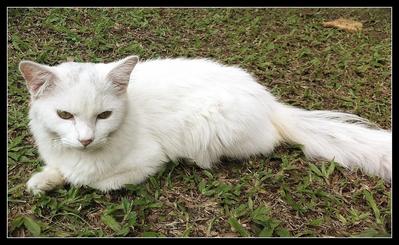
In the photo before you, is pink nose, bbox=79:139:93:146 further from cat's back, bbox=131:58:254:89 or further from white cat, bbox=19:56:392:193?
cat's back, bbox=131:58:254:89

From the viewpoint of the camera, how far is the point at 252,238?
2725mm

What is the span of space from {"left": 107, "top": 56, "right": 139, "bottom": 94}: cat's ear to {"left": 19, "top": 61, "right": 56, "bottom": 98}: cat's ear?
0.40m

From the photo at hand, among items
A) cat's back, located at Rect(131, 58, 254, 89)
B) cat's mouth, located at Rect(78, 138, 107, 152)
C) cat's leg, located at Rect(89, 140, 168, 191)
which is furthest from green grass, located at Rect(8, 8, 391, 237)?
cat's back, located at Rect(131, 58, 254, 89)

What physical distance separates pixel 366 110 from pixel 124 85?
9.14ft

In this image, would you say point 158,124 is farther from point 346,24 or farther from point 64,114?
point 346,24

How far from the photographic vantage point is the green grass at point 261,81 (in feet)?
9.30

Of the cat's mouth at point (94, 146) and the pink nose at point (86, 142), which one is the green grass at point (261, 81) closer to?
the cat's mouth at point (94, 146)

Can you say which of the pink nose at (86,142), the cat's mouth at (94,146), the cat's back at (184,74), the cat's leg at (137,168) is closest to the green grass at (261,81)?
the cat's leg at (137,168)

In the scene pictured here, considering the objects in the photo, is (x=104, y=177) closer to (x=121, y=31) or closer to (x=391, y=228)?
(x=391, y=228)

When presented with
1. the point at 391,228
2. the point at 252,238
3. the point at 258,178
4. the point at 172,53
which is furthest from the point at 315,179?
the point at 172,53

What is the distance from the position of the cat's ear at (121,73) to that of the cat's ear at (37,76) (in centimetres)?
40

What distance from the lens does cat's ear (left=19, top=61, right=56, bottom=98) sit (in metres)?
2.61

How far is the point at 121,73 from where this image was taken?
2816 millimetres

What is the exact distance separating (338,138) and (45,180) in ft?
8.22
